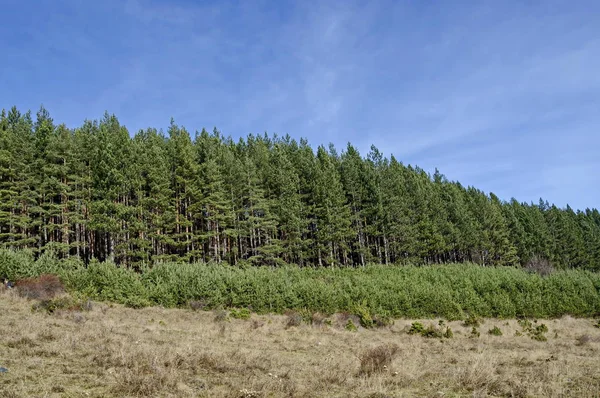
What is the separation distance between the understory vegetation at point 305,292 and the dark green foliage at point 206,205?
147 cm

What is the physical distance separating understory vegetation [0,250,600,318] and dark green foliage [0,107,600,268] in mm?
1469

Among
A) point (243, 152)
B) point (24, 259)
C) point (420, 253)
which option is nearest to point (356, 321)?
point (24, 259)

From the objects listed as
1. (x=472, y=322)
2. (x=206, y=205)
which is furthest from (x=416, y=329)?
(x=206, y=205)

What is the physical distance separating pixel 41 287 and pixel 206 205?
67.1 ft

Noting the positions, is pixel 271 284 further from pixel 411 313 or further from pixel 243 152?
pixel 243 152

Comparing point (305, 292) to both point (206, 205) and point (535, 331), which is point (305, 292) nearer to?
point (535, 331)

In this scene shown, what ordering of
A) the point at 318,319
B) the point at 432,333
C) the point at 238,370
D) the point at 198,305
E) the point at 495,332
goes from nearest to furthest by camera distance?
the point at 238,370
the point at 432,333
the point at 495,332
the point at 318,319
the point at 198,305

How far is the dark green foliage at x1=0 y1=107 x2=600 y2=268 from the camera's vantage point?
3603cm

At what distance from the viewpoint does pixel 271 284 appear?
25.9m

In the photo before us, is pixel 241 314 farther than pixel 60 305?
Yes

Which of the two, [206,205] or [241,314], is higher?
[206,205]

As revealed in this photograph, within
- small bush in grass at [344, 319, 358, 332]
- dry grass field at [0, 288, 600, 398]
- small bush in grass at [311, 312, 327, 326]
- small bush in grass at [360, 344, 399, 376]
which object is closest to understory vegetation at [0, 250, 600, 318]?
small bush in grass at [311, 312, 327, 326]

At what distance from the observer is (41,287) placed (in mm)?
21719

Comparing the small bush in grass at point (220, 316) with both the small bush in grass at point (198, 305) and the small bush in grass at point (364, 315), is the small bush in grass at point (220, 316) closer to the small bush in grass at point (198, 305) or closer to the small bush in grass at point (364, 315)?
the small bush in grass at point (198, 305)
